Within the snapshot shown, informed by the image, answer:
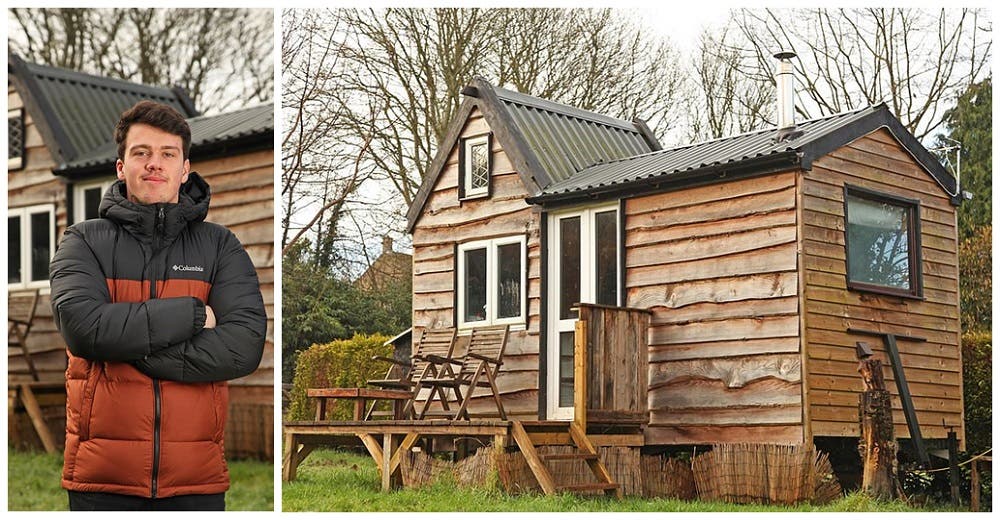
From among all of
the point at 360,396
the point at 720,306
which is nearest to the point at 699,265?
the point at 720,306

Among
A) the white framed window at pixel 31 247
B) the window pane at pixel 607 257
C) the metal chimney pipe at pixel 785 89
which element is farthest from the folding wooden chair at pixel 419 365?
the white framed window at pixel 31 247

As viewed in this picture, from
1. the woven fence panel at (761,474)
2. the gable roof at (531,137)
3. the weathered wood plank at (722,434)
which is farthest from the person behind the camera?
the gable roof at (531,137)

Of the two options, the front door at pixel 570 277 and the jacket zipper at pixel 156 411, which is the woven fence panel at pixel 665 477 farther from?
the jacket zipper at pixel 156 411

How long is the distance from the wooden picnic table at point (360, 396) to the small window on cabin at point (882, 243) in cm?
278

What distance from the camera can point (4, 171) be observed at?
31.0 feet

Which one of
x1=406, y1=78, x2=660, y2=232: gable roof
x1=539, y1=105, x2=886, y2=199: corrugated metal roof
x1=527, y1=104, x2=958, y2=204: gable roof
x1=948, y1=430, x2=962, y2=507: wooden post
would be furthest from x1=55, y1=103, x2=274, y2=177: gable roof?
x1=948, y1=430, x2=962, y2=507: wooden post

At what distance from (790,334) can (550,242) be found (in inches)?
62.9

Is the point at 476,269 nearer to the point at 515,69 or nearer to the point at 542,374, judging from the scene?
the point at 542,374

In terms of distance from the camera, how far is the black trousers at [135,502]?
3.46 m

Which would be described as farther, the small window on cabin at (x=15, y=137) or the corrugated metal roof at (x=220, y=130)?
the small window on cabin at (x=15, y=137)

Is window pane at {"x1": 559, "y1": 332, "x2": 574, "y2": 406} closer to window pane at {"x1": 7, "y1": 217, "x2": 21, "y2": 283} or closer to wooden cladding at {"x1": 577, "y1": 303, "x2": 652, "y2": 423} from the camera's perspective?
wooden cladding at {"x1": 577, "y1": 303, "x2": 652, "y2": 423}

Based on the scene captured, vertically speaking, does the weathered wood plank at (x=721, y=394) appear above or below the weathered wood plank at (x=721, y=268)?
below

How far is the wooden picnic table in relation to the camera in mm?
7059

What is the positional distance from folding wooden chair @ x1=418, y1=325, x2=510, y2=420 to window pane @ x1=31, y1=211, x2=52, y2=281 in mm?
4346
